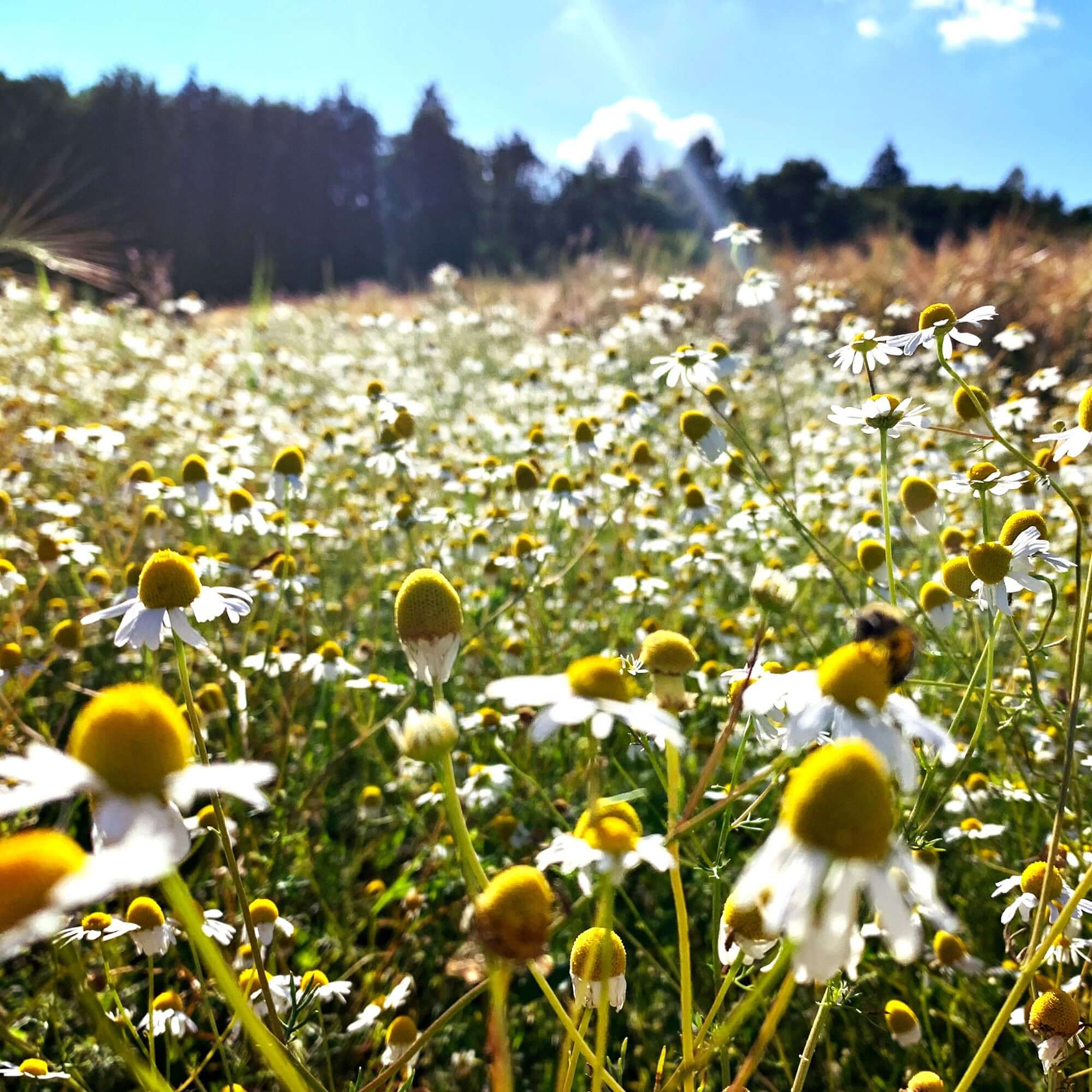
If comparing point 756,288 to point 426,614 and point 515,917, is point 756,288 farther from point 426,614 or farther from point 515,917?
point 515,917

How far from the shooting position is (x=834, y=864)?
1.95 feet

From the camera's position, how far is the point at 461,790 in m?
2.15

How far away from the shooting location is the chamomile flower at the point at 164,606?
1185 mm

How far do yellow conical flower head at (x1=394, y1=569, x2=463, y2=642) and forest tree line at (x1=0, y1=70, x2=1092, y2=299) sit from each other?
17739 millimetres

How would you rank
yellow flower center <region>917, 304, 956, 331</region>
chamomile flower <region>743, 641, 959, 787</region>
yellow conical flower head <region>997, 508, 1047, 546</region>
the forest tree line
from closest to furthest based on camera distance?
1. chamomile flower <region>743, 641, 959, 787</region>
2. yellow conical flower head <region>997, 508, 1047, 546</region>
3. yellow flower center <region>917, 304, 956, 331</region>
4. the forest tree line

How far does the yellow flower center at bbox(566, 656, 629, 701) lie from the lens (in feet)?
2.72

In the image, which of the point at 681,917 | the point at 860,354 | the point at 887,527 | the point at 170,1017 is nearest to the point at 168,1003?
the point at 170,1017

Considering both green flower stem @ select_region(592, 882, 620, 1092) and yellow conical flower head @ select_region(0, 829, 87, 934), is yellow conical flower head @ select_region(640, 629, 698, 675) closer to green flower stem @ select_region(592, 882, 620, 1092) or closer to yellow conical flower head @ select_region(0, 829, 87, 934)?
green flower stem @ select_region(592, 882, 620, 1092)

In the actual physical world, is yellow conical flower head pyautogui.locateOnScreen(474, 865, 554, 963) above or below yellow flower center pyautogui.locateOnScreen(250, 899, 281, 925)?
above

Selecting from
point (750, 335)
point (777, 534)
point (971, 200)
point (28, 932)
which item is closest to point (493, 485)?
point (777, 534)

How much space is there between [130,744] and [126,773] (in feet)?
0.07

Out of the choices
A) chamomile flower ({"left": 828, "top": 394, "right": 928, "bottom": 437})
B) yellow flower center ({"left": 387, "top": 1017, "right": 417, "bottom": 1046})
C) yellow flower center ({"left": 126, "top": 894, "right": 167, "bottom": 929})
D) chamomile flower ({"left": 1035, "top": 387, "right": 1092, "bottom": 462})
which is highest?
chamomile flower ({"left": 828, "top": 394, "right": 928, "bottom": 437})

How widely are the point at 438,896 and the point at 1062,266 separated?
924 centimetres

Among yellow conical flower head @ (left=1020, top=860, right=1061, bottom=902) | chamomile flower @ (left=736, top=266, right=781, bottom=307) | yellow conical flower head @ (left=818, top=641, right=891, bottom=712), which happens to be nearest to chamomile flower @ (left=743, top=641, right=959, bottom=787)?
yellow conical flower head @ (left=818, top=641, right=891, bottom=712)
